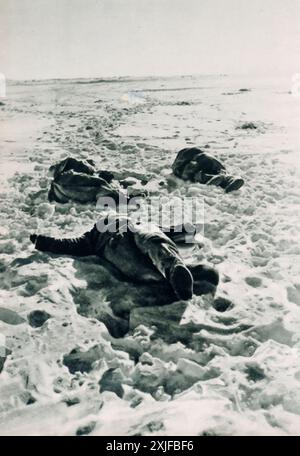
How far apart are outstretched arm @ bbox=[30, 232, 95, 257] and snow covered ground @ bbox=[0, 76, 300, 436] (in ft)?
0.35

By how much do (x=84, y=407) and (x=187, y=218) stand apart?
3745mm

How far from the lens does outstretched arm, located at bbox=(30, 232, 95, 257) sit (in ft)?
18.4

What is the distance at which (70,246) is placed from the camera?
18.4 feet

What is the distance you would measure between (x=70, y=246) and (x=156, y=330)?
1.67 m

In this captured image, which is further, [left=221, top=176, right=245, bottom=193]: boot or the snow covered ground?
[left=221, top=176, right=245, bottom=193]: boot

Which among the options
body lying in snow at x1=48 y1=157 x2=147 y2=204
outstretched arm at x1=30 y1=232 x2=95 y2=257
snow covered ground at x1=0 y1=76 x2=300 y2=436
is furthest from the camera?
body lying in snow at x1=48 y1=157 x2=147 y2=204

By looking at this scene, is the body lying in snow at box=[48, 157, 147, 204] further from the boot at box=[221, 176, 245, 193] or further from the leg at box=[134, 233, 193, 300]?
the leg at box=[134, 233, 193, 300]

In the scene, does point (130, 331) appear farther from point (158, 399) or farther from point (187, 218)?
point (187, 218)

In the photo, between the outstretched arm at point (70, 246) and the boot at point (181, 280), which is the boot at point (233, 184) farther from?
the boot at point (181, 280)

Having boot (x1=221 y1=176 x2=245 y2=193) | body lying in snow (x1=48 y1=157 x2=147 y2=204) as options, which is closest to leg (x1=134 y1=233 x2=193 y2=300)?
body lying in snow (x1=48 y1=157 x2=147 y2=204)

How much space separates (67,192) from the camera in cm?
748

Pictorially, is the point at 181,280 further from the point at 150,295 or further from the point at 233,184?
the point at 233,184

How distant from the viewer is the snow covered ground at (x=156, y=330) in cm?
368

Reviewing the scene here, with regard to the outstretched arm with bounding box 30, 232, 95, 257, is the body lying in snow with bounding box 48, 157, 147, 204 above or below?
above
